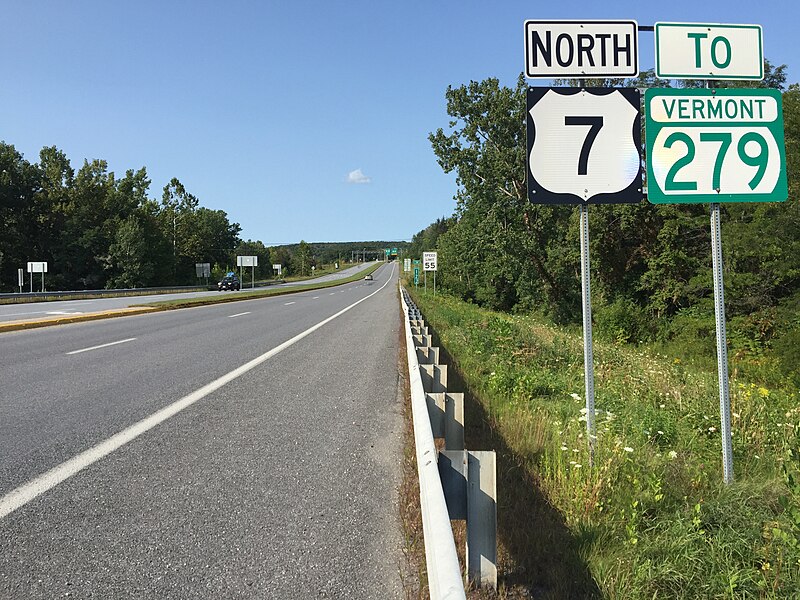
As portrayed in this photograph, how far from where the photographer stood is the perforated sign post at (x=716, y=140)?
3.94 metres

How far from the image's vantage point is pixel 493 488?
251 cm

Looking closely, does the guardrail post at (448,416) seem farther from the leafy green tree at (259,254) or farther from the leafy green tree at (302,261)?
the leafy green tree at (302,261)

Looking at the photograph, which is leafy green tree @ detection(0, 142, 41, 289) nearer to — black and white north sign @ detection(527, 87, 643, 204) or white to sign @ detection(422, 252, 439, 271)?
white to sign @ detection(422, 252, 439, 271)

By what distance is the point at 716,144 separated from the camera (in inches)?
157

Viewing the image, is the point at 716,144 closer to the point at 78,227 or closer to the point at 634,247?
the point at 634,247

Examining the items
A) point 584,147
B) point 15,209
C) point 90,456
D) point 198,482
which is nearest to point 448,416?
point 198,482

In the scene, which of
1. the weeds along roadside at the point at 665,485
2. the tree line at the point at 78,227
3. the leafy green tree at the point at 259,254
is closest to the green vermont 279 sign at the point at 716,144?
the weeds along roadside at the point at 665,485

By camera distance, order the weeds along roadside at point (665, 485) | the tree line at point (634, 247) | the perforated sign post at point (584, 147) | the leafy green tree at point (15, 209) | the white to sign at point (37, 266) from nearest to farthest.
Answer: the weeds along roadside at point (665, 485)
the perforated sign post at point (584, 147)
the tree line at point (634, 247)
the white to sign at point (37, 266)
the leafy green tree at point (15, 209)

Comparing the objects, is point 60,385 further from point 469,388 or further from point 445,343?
point 445,343

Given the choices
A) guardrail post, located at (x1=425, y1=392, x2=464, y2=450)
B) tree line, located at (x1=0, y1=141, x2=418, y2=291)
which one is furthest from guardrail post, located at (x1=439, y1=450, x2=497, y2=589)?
tree line, located at (x1=0, y1=141, x2=418, y2=291)

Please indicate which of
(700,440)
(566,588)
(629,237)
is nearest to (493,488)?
(566,588)

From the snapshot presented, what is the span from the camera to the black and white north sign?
167 inches

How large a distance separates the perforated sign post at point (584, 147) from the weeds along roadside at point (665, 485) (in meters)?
0.85

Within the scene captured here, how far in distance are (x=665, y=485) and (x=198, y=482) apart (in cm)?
321
